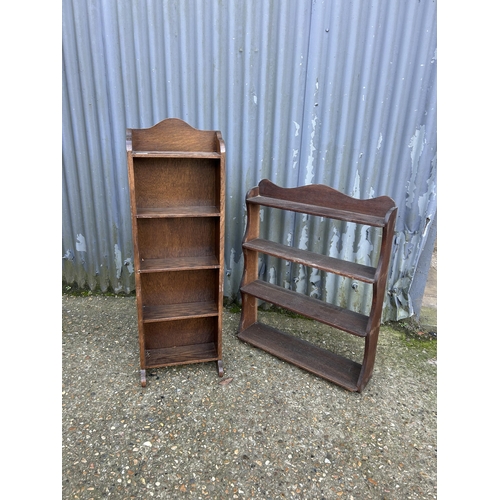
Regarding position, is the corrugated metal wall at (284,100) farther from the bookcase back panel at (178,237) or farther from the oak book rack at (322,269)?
the bookcase back panel at (178,237)

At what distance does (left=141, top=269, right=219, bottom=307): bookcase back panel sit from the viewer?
2.61m

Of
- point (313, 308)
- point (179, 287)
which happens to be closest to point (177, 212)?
point (179, 287)

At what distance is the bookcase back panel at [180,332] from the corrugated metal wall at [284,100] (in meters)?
0.73

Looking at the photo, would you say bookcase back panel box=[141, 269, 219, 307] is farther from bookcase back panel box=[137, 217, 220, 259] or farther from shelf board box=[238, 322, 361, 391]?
shelf board box=[238, 322, 361, 391]

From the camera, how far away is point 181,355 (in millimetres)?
2664

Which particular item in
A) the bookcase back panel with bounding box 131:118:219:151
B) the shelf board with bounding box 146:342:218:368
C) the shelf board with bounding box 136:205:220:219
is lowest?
the shelf board with bounding box 146:342:218:368

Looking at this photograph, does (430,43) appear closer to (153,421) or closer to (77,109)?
Result: (77,109)

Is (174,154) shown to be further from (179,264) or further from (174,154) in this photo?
(179,264)

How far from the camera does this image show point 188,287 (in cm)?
268

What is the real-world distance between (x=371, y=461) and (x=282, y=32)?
270 centimetres

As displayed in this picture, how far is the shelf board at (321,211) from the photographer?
2.25m

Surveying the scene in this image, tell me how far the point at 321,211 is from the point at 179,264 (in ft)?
3.10

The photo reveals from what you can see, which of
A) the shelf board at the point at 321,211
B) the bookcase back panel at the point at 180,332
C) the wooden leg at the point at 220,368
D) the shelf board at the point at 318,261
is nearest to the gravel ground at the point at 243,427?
the wooden leg at the point at 220,368

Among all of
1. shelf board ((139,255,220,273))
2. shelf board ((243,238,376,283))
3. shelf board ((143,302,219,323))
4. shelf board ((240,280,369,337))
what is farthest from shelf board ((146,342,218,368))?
shelf board ((243,238,376,283))
